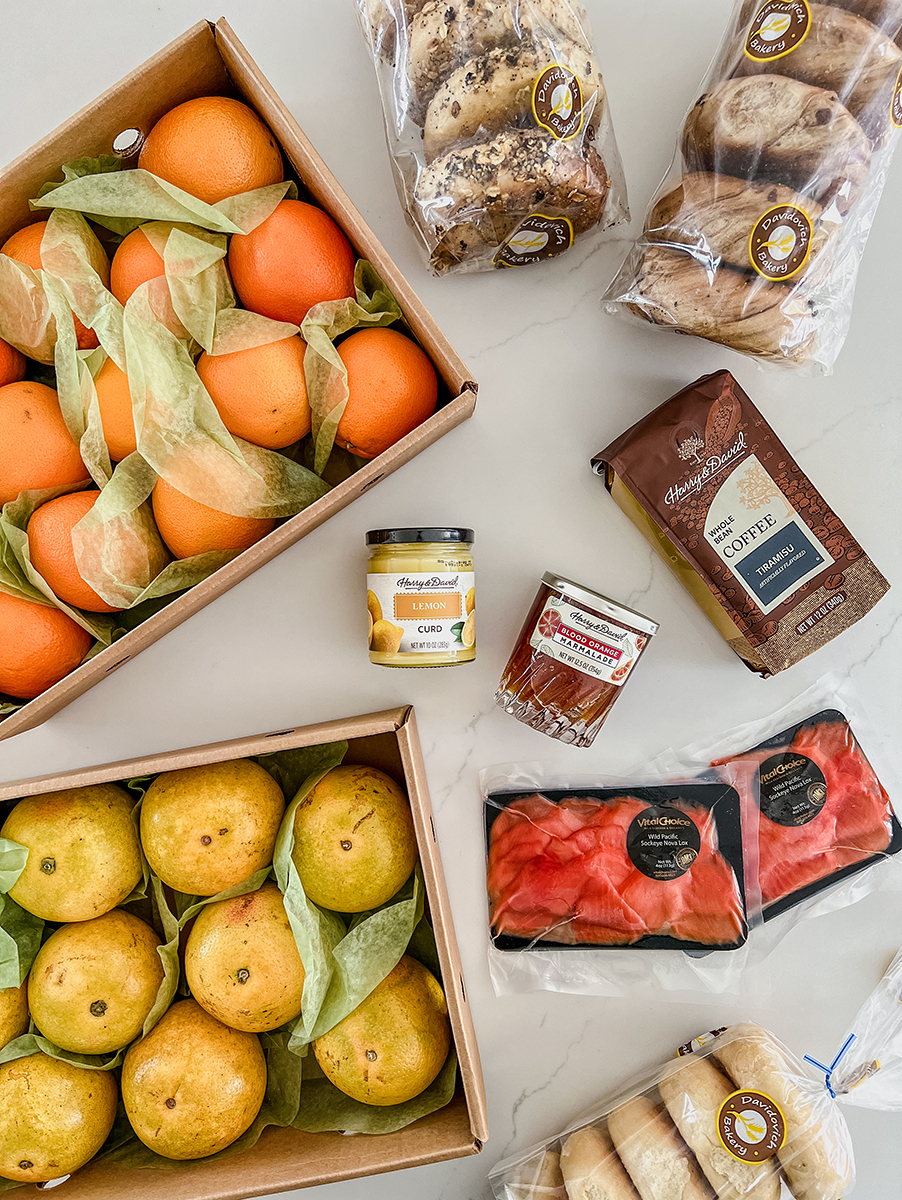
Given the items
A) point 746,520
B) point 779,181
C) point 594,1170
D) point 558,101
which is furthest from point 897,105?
point 594,1170

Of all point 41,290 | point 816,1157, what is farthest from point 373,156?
point 816,1157

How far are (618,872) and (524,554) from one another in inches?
19.2

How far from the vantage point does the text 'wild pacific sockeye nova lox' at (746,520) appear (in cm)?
102

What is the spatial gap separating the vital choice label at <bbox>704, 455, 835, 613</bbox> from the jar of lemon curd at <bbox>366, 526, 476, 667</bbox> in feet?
1.15

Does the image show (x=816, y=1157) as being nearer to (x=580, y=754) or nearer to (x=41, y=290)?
(x=580, y=754)

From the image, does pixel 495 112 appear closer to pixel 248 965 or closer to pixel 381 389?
pixel 381 389

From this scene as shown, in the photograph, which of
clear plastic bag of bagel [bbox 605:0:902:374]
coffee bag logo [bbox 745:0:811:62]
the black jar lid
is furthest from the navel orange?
coffee bag logo [bbox 745:0:811:62]

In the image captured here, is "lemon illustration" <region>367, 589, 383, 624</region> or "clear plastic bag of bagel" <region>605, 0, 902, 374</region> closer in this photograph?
"clear plastic bag of bagel" <region>605, 0, 902, 374</region>

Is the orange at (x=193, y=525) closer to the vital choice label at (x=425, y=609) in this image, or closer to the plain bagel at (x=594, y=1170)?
the vital choice label at (x=425, y=609)

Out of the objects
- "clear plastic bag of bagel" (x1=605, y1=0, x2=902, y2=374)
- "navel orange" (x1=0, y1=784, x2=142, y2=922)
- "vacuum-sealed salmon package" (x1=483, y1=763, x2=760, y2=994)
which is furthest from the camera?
"vacuum-sealed salmon package" (x1=483, y1=763, x2=760, y2=994)

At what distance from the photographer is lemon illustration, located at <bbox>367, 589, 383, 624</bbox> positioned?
3.23 ft

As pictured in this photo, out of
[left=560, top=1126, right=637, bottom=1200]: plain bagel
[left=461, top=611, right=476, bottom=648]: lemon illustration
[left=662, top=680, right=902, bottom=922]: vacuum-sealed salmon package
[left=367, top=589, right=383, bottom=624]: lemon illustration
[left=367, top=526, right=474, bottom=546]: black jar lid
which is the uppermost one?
[left=367, top=526, right=474, bottom=546]: black jar lid

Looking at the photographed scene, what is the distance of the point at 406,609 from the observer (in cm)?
97

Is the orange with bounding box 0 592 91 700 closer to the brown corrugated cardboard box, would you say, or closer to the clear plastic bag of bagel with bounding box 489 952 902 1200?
the brown corrugated cardboard box
